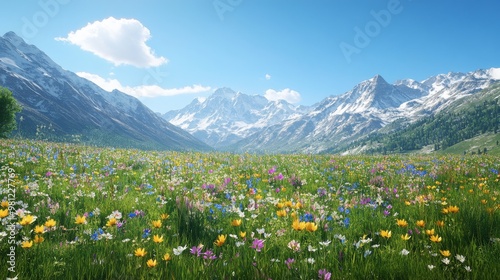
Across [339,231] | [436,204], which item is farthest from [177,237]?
[436,204]

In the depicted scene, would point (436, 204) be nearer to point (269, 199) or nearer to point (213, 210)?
point (269, 199)

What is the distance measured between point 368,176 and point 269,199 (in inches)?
181

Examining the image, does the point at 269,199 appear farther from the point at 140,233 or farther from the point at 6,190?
the point at 6,190

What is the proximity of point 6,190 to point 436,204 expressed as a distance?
7030 mm

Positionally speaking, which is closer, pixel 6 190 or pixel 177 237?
pixel 177 237

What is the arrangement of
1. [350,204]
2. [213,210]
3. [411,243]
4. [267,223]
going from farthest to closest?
1. [350,204]
2. [213,210]
3. [267,223]
4. [411,243]

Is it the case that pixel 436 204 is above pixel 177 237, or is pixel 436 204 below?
above

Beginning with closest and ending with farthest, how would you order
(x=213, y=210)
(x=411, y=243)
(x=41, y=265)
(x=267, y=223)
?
(x=41, y=265), (x=411, y=243), (x=267, y=223), (x=213, y=210)

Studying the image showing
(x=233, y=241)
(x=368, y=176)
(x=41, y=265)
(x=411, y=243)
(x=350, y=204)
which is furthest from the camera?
(x=368, y=176)

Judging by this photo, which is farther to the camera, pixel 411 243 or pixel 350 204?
pixel 350 204

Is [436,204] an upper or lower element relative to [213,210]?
upper

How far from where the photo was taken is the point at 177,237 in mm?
3738

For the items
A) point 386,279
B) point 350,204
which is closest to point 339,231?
point 386,279

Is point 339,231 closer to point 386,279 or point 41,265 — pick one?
point 386,279
